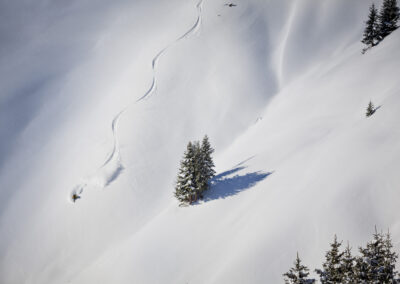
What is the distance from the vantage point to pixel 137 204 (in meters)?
29.6

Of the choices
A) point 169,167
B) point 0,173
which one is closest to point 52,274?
point 169,167

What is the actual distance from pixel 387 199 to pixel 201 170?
15197 millimetres

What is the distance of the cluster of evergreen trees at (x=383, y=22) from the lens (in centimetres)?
3600

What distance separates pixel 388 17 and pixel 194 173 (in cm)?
4243

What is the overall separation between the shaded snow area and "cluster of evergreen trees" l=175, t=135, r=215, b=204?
1.51 meters

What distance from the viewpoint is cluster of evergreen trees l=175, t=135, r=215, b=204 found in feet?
76.0

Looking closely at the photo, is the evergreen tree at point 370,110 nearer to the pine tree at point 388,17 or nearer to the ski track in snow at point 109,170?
the pine tree at point 388,17

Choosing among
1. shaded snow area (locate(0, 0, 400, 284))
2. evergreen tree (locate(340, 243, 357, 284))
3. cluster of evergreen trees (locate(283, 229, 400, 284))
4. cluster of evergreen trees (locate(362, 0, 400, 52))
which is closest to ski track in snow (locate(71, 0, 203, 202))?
shaded snow area (locate(0, 0, 400, 284))

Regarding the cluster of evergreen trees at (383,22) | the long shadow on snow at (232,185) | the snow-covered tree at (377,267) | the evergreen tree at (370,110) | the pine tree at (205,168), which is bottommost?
the snow-covered tree at (377,267)

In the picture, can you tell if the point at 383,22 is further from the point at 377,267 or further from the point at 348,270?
the point at 348,270

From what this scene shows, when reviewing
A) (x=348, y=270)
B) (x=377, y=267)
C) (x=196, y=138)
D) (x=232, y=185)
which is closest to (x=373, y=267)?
(x=377, y=267)

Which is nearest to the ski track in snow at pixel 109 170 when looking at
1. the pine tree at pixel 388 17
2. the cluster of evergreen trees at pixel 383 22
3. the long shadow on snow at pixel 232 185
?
the long shadow on snow at pixel 232 185

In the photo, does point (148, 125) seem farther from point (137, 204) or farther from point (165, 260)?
point (165, 260)

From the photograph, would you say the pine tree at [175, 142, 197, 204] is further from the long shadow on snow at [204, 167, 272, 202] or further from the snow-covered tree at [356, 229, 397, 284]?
the snow-covered tree at [356, 229, 397, 284]
